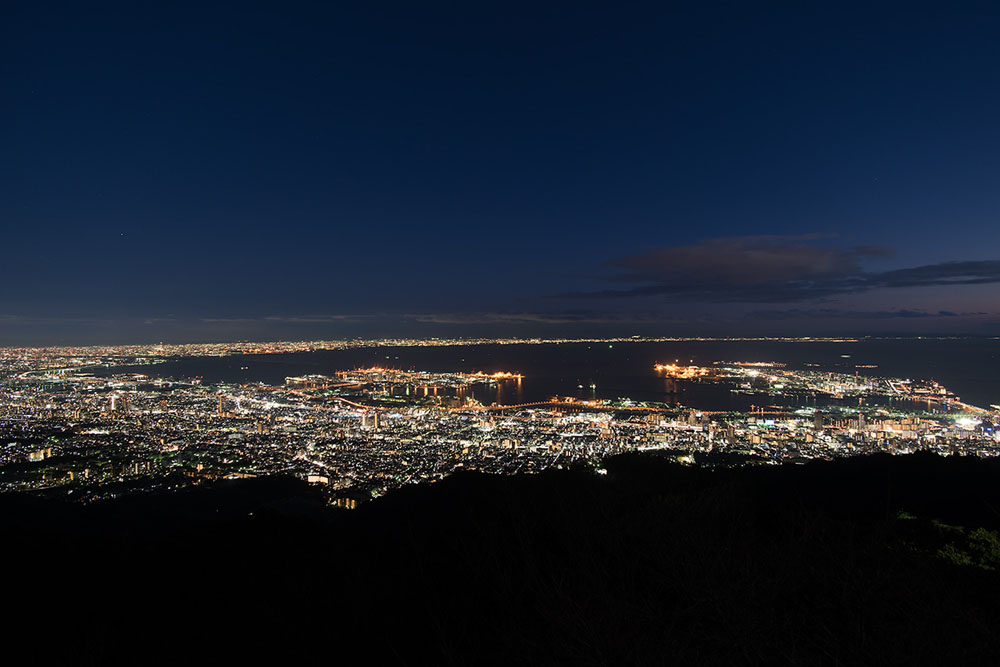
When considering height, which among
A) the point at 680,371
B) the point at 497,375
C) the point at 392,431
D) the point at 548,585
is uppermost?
the point at 548,585

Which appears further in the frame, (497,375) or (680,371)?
(680,371)

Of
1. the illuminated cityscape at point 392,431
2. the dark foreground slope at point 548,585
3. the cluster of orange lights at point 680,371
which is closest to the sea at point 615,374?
the illuminated cityscape at point 392,431

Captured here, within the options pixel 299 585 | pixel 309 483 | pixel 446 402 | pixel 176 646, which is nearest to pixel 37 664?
pixel 176 646

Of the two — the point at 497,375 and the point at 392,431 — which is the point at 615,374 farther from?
the point at 392,431

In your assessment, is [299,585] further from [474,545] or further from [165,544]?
[165,544]

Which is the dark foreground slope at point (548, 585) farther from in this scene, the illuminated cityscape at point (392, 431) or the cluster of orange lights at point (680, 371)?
the cluster of orange lights at point (680, 371)

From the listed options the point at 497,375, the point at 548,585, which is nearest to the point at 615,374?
the point at 497,375

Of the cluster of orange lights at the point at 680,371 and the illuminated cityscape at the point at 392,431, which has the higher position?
the illuminated cityscape at the point at 392,431

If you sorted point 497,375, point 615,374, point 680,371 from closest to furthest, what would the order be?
point 497,375, point 615,374, point 680,371
